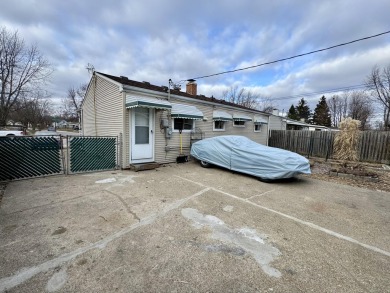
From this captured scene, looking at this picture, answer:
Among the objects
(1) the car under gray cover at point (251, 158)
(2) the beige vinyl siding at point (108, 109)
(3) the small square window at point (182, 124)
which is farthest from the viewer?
(3) the small square window at point (182, 124)

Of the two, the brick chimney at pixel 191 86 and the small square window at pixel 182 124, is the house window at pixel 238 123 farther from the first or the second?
the small square window at pixel 182 124

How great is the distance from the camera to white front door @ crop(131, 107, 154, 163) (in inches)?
286

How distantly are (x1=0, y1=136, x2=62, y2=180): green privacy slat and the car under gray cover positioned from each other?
494 centimetres

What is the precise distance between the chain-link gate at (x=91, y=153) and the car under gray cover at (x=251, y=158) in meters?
3.31

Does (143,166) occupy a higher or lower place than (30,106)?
lower

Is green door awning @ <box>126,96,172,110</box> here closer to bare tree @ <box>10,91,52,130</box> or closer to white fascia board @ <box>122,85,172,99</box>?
white fascia board @ <box>122,85,172,99</box>

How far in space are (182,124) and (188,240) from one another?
671cm

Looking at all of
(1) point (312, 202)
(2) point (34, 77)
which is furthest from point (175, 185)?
(2) point (34, 77)

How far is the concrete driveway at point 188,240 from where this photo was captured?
1940 mm

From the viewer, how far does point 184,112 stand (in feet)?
27.1

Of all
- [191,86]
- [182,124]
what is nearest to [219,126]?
[182,124]

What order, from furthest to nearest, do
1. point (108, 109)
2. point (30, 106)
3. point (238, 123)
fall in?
point (30, 106) → point (238, 123) → point (108, 109)

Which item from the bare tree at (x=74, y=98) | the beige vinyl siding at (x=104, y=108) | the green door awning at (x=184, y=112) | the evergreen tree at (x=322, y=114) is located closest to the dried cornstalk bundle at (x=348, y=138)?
the green door awning at (x=184, y=112)

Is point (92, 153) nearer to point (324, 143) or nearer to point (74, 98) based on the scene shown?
point (324, 143)
